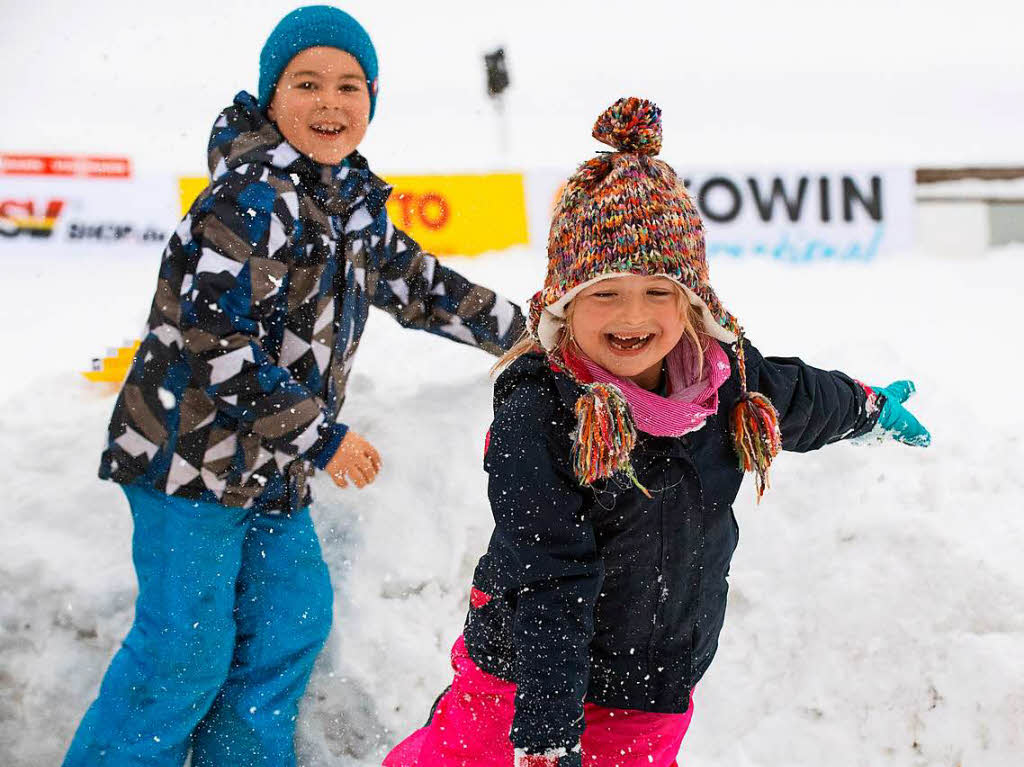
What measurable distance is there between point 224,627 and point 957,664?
2062 mm

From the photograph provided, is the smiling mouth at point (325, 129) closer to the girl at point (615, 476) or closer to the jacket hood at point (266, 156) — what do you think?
the jacket hood at point (266, 156)

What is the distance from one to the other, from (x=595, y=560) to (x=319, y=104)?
1443 mm

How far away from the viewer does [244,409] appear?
8.20 feet

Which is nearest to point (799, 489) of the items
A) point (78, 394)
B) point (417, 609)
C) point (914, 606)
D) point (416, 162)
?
point (914, 606)

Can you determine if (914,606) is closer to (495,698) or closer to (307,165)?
(495,698)

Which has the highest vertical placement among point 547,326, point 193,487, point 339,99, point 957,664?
point 339,99

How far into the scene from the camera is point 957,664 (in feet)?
9.66

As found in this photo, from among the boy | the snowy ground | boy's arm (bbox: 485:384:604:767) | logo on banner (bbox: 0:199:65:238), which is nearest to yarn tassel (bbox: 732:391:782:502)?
boy's arm (bbox: 485:384:604:767)

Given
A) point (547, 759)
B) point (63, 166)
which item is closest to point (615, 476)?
point (547, 759)

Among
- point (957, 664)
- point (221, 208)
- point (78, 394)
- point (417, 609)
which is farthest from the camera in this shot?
point (78, 394)

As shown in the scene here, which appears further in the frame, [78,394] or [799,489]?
[78,394]

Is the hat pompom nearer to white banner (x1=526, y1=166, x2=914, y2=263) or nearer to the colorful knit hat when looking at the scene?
the colorful knit hat

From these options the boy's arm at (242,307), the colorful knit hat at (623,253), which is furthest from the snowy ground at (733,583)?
the colorful knit hat at (623,253)

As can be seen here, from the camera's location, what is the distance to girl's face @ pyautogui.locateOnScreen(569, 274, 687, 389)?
1.90m
